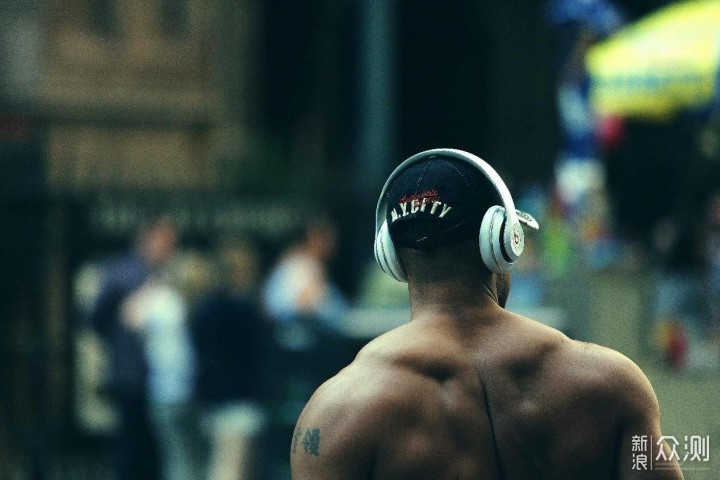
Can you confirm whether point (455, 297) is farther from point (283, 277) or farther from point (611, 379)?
point (283, 277)

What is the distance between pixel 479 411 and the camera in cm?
293

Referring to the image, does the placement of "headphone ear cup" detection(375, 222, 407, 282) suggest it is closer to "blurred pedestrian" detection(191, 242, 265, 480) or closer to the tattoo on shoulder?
the tattoo on shoulder

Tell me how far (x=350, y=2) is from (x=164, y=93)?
11.1ft

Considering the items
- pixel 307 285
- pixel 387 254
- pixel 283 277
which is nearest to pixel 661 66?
pixel 307 285

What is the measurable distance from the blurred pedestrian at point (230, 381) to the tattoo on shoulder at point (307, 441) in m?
6.58

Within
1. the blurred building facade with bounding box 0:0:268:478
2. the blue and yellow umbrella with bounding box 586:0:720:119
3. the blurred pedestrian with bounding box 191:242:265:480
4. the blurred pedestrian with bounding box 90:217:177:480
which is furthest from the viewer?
the blurred building facade with bounding box 0:0:268:478

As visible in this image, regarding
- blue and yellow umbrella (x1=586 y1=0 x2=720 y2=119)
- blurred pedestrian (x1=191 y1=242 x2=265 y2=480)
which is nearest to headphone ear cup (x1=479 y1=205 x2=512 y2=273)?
blurred pedestrian (x1=191 y1=242 x2=265 y2=480)

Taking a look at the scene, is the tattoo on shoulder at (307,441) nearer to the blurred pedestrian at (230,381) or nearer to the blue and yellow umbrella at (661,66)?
the blurred pedestrian at (230,381)

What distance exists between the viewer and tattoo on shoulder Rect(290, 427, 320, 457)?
2.89m

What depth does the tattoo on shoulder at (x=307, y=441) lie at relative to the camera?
2891 millimetres

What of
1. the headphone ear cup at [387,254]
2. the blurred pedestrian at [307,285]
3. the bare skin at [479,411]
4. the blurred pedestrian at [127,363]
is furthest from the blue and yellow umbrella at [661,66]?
the bare skin at [479,411]

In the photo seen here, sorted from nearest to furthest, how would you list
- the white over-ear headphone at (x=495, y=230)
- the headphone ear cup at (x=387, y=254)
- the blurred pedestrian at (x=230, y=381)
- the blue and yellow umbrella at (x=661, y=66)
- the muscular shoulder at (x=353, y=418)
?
the muscular shoulder at (x=353, y=418) < the white over-ear headphone at (x=495, y=230) < the headphone ear cup at (x=387, y=254) < the blurred pedestrian at (x=230, y=381) < the blue and yellow umbrella at (x=661, y=66)

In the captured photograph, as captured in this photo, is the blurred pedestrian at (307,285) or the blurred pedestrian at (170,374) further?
the blurred pedestrian at (307,285)

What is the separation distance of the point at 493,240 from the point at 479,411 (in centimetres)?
39
